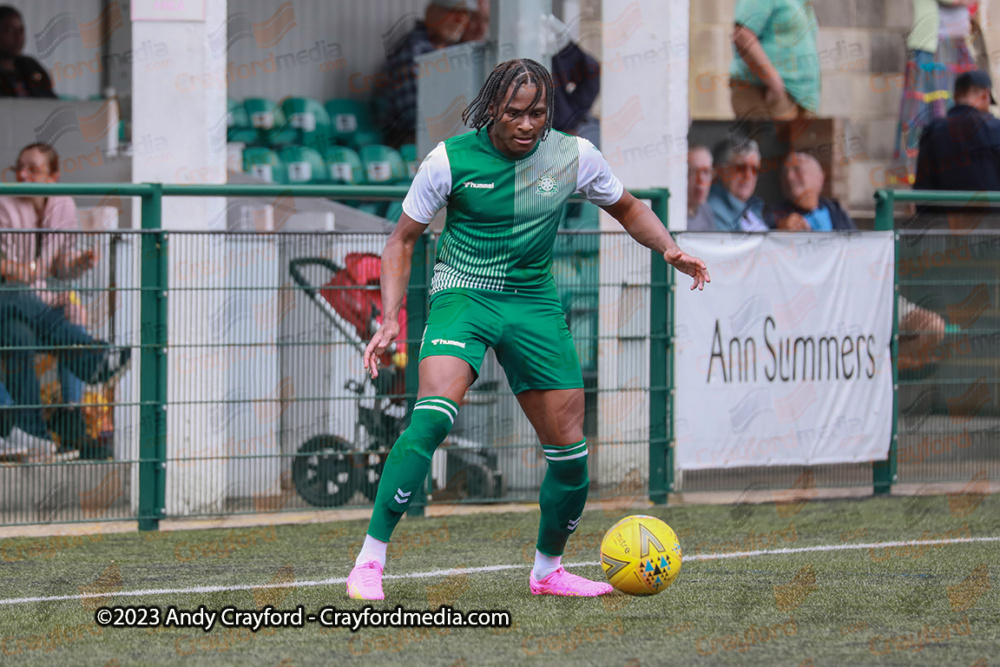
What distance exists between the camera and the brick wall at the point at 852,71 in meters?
16.7

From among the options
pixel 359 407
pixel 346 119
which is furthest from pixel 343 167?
pixel 359 407

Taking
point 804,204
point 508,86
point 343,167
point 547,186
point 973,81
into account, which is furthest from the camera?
point 343,167

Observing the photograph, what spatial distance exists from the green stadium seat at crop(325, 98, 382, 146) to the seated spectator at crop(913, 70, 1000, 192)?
6.72 m

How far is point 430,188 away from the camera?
19.1 ft

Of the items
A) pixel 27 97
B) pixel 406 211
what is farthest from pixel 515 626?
pixel 27 97

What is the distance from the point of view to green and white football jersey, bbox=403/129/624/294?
584 centimetres

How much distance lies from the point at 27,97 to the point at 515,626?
10280mm

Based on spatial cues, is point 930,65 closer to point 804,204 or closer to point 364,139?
point 804,204

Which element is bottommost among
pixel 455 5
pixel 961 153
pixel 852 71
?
pixel 961 153

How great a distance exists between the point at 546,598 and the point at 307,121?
1112 cm

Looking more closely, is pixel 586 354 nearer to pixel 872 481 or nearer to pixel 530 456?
pixel 530 456

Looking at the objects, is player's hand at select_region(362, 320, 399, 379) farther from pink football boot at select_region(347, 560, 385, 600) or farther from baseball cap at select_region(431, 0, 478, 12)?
baseball cap at select_region(431, 0, 478, 12)

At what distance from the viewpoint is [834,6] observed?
57.6 feet

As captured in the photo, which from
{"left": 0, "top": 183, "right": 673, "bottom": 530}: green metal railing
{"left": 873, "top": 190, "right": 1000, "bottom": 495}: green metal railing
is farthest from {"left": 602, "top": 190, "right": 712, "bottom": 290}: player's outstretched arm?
{"left": 873, "top": 190, "right": 1000, "bottom": 495}: green metal railing
